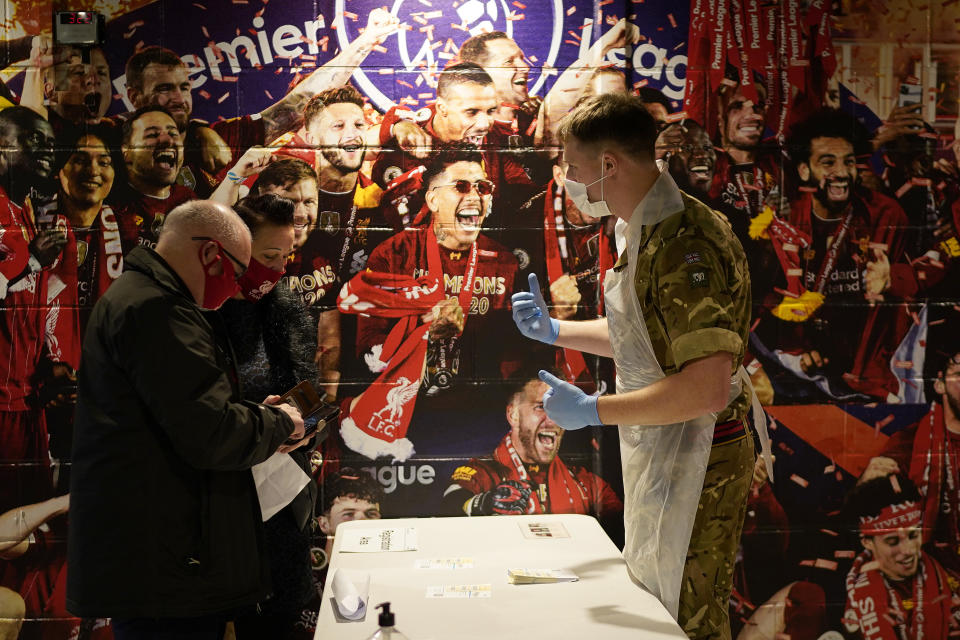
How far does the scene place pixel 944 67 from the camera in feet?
9.02

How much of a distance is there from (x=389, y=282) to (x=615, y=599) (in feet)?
4.42

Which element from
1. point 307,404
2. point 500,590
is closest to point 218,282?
point 307,404

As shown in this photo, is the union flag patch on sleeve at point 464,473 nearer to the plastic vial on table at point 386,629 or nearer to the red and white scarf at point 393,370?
the red and white scarf at point 393,370

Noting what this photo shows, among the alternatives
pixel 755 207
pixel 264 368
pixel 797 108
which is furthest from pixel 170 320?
pixel 797 108

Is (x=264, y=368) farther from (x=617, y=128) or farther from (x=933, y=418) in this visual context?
(x=933, y=418)

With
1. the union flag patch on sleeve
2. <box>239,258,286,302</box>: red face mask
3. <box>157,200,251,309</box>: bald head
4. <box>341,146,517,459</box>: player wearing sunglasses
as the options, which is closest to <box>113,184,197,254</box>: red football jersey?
<box>239,258,286,302</box>: red face mask

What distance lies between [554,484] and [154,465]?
147cm

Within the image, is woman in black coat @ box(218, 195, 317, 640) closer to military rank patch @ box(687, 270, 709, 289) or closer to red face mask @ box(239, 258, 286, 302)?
red face mask @ box(239, 258, 286, 302)

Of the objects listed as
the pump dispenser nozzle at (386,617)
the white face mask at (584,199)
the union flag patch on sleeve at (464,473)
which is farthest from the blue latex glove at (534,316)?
the pump dispenser nozzle at (386,617)

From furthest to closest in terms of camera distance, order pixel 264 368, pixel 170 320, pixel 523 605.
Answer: pixel 264 368
pixel 523 605
pixel 170 320

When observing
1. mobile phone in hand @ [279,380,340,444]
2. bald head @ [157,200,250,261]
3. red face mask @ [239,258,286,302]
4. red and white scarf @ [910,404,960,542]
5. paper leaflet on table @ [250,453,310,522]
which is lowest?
red and white scarf @ [910,404,960,542]

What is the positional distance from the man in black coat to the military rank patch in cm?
107

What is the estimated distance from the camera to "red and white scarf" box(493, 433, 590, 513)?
8.93 feet

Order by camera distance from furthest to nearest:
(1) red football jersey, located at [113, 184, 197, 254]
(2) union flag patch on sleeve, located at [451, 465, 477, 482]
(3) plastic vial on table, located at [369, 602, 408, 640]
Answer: (2) union flag patch on sleeve, located at [451, 465, 477, 482] < (1) red football jersey, located at [113, 184, 197, 254] < (3) plastic vial on table, located at [369, 602, 408, 640]
